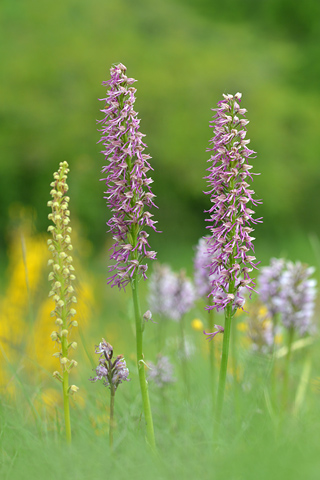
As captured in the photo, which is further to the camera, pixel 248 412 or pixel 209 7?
pixel 209 7

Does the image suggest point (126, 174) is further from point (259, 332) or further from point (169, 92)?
point (169, 92)

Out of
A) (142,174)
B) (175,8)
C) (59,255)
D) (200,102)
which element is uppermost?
(175,8)

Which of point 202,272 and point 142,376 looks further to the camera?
point 202,272

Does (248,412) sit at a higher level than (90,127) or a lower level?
lower

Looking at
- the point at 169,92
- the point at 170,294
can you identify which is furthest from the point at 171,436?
the point at 169,92

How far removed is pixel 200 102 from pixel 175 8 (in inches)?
153

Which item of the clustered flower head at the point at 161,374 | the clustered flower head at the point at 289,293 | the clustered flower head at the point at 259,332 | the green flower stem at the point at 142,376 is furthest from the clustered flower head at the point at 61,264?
the clustered flower head at the point at 259,332

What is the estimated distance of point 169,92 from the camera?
21.0 metres

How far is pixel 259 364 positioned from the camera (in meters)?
3.76

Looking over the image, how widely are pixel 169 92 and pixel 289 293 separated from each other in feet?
58.7

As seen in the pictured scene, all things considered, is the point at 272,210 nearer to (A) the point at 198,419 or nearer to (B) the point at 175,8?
(B) the point at 175,8

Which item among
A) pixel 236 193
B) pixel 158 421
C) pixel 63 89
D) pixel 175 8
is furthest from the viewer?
pixel 175 8

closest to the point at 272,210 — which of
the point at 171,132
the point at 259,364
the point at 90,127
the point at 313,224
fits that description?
the point at 313,224

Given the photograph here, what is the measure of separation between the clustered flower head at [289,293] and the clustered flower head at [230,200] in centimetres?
154
